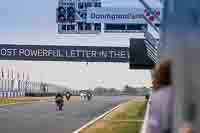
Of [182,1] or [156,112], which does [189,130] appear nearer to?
[156,112]

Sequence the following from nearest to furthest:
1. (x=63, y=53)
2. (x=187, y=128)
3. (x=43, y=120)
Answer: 1. (x=187, y=128)
2. (x=43, y=120)
3. (x=63, y=53)

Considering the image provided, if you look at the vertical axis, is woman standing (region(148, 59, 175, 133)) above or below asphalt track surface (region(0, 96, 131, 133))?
Result: above

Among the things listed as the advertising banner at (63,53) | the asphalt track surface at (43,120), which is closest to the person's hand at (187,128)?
the asphalt track surface at (43,120)

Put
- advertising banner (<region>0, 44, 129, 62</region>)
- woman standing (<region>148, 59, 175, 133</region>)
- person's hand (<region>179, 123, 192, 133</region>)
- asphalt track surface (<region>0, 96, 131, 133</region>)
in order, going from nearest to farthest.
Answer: person's hand (<region>179, 123, 192, 133</region>), woman standing (<region>148, 59, 175, 133</region>), asphalt track surface (<region>0, 96, 131, 133</region>), advertising banner (<region>0, 44, 129, 62</region>)

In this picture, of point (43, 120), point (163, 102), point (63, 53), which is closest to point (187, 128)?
point (163, 102)

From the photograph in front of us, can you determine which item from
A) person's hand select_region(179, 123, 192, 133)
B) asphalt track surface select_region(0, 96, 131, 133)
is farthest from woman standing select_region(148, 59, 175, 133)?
asphalt track surface select_region(0, 96, 131, 133)

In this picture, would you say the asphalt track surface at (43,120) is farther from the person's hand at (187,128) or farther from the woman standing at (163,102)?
the person's hand at (187,128)

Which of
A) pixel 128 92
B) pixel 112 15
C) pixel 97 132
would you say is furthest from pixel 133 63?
pixel 128 92

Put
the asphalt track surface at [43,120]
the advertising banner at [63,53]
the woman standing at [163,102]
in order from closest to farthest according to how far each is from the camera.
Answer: the woman standing at [163,102] < the asphalt track surface at [43,120] < the advertising banner at [63,53]

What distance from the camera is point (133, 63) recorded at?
3316cm

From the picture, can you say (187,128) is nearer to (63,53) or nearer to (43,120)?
(43,120)

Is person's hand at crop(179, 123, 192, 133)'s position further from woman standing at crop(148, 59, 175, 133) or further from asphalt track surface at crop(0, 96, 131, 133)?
asphalt track surface at crop(0, 96, 131, 133)

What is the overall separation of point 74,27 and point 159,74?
2951 cm

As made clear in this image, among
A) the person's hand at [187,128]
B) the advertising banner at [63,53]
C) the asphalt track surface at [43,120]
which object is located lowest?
the asphalt track surface at [43,120]
